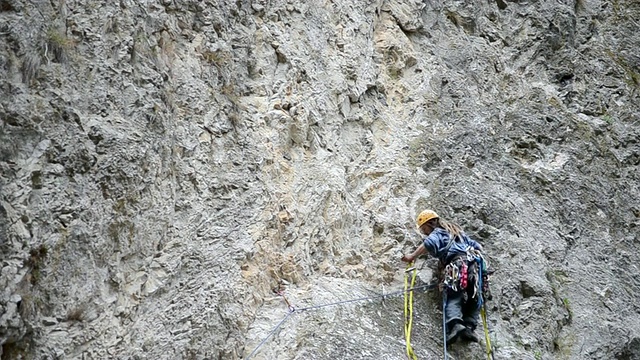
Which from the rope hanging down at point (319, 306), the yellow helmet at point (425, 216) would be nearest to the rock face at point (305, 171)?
the rope hanging down at point (319, 306)

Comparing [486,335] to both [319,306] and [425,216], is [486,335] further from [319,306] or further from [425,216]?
[319,306]

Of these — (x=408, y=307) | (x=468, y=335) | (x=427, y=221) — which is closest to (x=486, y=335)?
(x=468, y=335)

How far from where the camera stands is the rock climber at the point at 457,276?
289 inches

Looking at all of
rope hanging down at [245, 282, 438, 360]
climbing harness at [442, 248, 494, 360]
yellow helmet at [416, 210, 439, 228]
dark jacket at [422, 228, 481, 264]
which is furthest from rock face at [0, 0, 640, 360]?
dark jacket at [422, 228, 481, 264]

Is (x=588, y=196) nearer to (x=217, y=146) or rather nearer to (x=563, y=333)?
(x=563, y=333)

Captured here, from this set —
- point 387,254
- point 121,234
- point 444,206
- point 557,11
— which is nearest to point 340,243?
point 387,254

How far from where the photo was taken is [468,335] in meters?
7.40

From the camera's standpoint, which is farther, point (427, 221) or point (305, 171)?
point (427, 221)

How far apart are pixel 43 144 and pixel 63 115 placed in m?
0.34

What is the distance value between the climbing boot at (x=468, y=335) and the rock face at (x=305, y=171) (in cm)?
12

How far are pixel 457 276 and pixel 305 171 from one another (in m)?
1.92

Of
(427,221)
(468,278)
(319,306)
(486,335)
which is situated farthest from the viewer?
(427,221)

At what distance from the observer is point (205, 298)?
6098 millimetres

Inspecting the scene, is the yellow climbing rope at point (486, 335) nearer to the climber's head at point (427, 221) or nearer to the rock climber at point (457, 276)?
the rock climber at point (457, 276)
